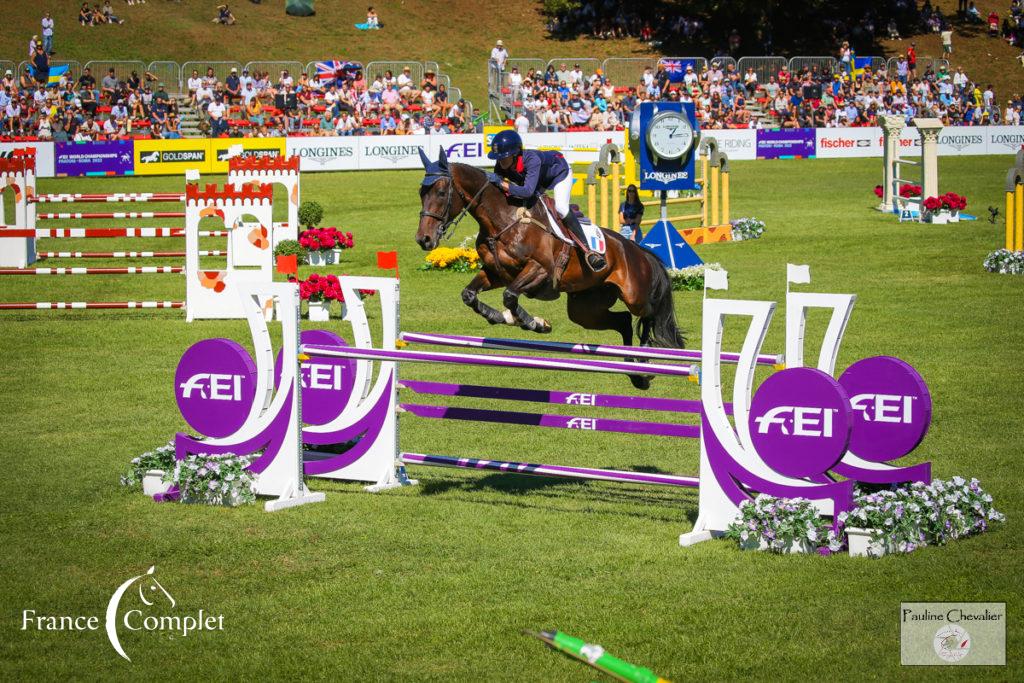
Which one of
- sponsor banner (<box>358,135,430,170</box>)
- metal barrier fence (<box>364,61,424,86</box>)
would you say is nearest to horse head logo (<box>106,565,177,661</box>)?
sponsor banner (<box>358,135,430,170</box>)

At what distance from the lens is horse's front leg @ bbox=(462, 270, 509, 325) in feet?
28.9

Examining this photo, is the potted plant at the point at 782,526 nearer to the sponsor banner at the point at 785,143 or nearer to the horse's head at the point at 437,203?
the horse's head at the point at 437,203

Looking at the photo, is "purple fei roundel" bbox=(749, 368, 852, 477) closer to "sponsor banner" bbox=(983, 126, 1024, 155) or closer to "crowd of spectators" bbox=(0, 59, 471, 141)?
"crowd of spectators" bbox=(0, 59, 471, 141)

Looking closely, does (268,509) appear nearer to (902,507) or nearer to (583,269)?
(583,269)

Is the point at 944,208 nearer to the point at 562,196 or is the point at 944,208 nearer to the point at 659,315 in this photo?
the point at 659,315

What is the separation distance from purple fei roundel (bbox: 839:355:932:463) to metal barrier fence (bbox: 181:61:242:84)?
36592 mm

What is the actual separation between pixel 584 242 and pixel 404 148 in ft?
97.9

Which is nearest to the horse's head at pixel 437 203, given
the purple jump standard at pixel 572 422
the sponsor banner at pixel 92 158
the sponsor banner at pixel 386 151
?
the purple jump standard at pixel 572 422

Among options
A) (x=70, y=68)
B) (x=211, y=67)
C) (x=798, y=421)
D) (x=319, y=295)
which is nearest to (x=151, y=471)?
(x=798, y=421)

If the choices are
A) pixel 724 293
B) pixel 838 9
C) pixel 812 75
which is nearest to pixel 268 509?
pixel 724 293

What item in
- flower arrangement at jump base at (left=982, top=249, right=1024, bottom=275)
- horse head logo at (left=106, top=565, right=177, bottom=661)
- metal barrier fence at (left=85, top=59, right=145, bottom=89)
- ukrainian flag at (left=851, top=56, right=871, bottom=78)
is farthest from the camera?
ukrainian flag at (left=851, top=56, right=871, bottom=78)

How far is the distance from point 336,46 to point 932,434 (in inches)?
1721

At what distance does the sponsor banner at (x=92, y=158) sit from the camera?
115ft

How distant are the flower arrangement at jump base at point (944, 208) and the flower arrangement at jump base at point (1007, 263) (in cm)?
626
